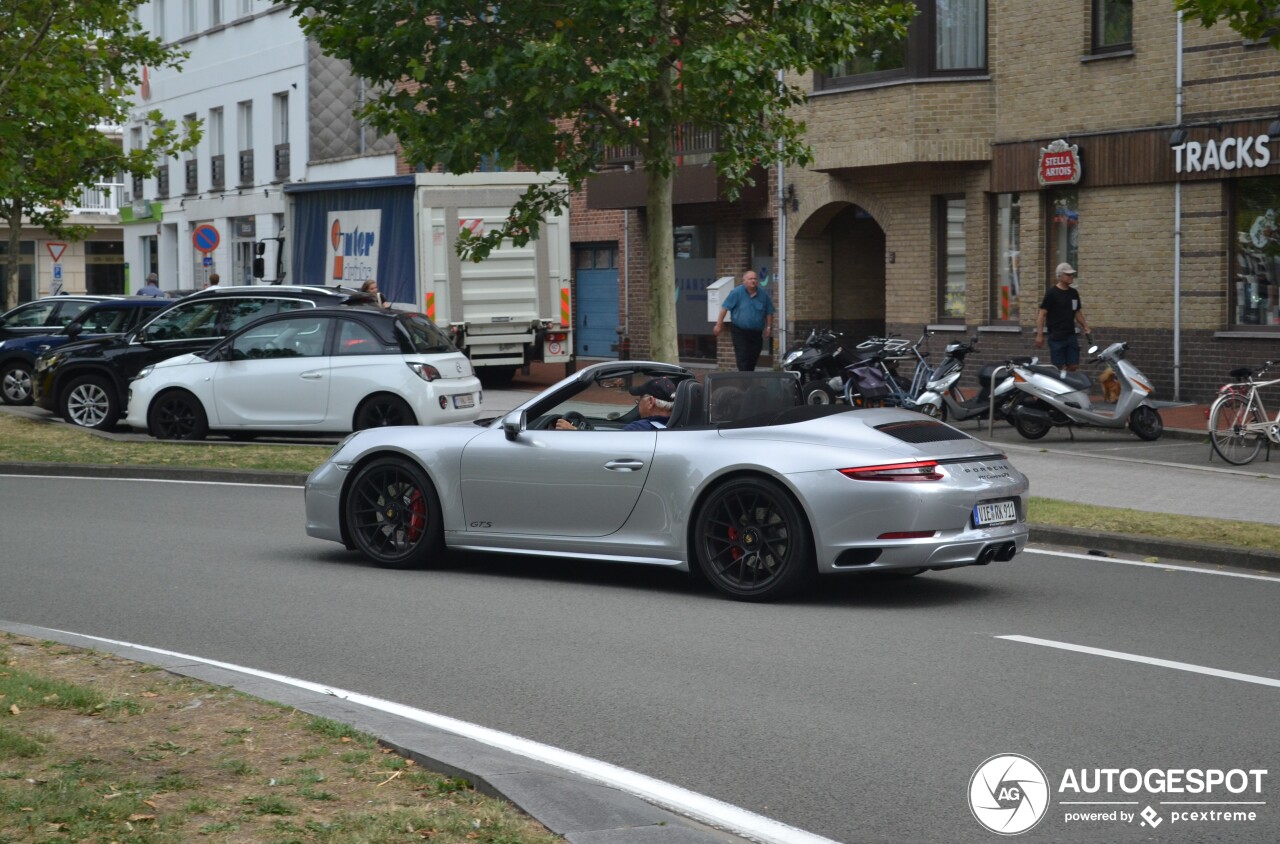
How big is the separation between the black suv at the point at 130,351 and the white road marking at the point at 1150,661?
14.4 metres

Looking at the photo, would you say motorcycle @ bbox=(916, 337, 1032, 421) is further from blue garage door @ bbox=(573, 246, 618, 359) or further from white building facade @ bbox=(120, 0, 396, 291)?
white building facade @ bbox=(120, 0, 396, 291)

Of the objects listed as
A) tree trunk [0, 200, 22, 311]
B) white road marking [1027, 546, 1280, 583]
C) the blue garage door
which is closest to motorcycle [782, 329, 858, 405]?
white road marking [1027, 546, 1280, 583]

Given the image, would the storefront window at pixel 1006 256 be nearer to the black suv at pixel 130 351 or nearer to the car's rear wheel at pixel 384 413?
the black suv at pixel 130 351

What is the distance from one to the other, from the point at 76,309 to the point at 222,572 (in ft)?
61.2

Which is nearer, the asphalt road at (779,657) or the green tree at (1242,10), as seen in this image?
the asphalt road at (779,657)

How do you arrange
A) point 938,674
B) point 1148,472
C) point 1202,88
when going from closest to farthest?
point 938,674, point 1148,472, point 1202,88

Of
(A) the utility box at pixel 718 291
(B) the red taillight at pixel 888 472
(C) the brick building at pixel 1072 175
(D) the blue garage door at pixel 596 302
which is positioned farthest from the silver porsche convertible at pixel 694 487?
(D) the blue garage door at pixel 596 302

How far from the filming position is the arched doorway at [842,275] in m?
28.8

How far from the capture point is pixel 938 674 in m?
7.51

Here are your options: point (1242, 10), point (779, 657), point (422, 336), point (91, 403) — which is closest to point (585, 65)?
point (422, 336)

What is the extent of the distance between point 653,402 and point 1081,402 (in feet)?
31.8

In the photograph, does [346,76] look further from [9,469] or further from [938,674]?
[938,674]

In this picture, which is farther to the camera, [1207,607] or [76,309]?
[76,309]

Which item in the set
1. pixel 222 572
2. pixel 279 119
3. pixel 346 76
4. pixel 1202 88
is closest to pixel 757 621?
pixel 222 572
